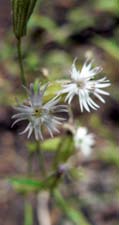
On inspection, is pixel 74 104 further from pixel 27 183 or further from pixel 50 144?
pixel 27 183

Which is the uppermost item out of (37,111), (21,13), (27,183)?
(21,13)

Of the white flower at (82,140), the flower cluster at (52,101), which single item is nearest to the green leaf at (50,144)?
the white flower at (82,140)

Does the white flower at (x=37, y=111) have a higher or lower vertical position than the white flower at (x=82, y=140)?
higher

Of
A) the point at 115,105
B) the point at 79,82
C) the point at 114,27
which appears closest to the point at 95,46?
the point at 114,27

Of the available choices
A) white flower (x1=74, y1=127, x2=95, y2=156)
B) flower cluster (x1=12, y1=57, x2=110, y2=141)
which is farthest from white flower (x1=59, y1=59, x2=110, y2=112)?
white flower (x1=74, y1=127, x2=95, y2=156)

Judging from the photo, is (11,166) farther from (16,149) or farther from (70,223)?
(70,223)

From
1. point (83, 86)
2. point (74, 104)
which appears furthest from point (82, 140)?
point (74, 104)

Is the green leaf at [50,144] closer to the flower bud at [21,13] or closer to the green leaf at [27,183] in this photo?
the green leaf at [27,183]

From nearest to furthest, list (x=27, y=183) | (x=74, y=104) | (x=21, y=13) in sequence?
1. (x=21, y=13)
2. (x=27, y=183)
3. (x=74, y=104)

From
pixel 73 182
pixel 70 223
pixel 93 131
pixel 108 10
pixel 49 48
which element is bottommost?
pixel 70 223
